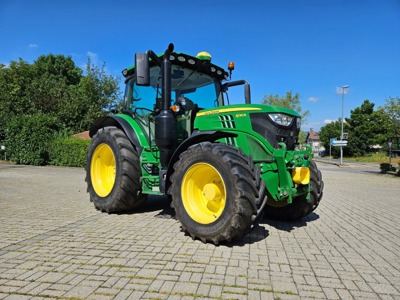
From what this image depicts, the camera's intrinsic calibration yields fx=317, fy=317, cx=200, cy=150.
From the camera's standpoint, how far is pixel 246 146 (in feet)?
14.4

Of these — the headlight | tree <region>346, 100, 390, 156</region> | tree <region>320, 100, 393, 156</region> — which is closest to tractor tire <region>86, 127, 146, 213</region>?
the headlight

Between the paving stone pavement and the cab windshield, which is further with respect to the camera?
the cab windshield

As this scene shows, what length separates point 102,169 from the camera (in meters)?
6.38

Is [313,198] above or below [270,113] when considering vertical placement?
below

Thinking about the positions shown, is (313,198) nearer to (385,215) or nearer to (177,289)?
(385,215)

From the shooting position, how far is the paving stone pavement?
2.75 meters

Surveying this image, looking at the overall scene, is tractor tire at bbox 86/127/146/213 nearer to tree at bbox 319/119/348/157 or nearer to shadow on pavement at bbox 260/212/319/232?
shadow on pavement at bbox 260/212/319/232

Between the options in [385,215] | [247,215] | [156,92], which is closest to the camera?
[247,215]

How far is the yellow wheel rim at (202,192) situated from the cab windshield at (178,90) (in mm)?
1446

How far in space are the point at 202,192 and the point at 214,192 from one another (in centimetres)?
24

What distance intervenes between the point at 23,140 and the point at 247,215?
17600 mm

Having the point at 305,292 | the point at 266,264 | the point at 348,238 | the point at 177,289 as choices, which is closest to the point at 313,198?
the point at 348,238

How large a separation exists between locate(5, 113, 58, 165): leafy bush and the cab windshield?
44.3ft

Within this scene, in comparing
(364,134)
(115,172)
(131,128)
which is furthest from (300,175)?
(364,134)
